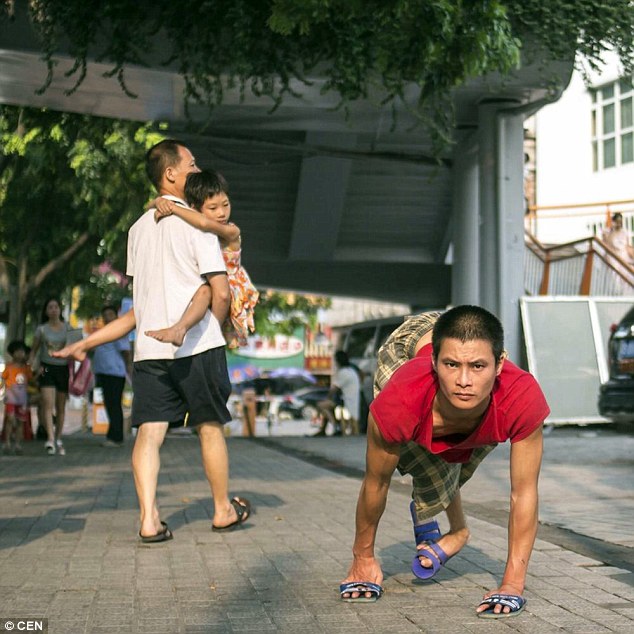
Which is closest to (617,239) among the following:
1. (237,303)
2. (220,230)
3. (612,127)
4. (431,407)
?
(237,303)

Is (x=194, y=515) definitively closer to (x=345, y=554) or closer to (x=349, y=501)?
(x=349, y=501)

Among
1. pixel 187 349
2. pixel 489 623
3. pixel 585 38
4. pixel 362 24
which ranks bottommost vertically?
pixel 489 623

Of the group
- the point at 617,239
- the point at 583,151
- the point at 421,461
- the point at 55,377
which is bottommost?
the point at 421,461

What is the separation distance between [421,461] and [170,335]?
153cm

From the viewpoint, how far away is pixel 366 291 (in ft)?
88.1

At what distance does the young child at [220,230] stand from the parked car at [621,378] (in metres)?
6.92

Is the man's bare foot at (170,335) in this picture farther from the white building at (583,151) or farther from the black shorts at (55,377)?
the white building at (583,151)

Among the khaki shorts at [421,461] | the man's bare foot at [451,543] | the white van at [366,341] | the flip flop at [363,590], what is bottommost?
the flip flop at [363,590]

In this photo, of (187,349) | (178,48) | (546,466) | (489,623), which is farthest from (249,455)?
(489,623)

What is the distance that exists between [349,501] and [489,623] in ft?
13.7

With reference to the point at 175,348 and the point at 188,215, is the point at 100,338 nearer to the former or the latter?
the point at 175,348

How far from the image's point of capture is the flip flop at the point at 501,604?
4.42m

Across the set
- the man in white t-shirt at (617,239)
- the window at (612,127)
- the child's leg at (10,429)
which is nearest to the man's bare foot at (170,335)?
the child's leg at (10,429)

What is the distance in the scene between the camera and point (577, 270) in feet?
66.4
